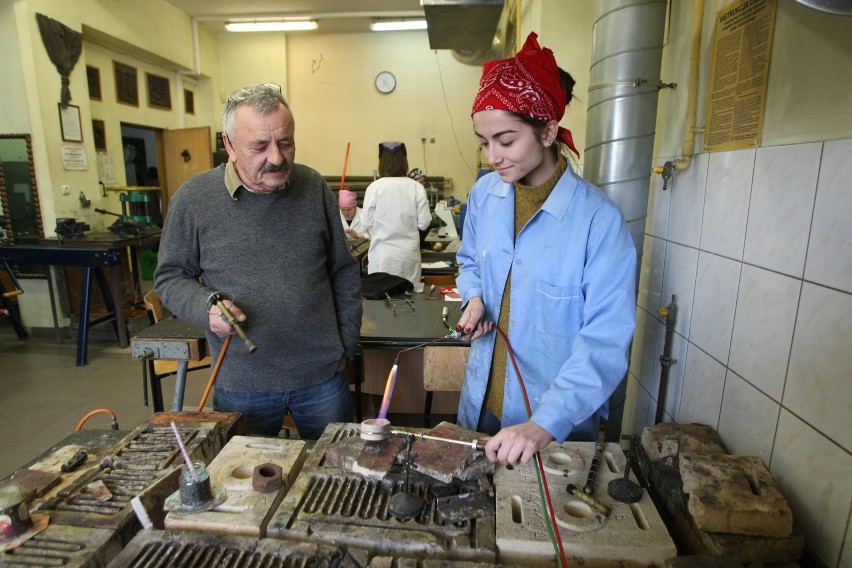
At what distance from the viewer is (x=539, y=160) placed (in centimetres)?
118

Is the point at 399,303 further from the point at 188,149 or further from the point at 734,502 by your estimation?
the point at 188,149

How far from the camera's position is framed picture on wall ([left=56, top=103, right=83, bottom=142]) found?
452cm

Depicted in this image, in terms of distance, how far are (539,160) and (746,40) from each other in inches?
28.9

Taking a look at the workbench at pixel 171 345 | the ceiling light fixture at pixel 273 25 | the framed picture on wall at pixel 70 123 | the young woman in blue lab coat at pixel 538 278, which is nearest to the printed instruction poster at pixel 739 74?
the young woman in blue lab coat at pixel 538 278

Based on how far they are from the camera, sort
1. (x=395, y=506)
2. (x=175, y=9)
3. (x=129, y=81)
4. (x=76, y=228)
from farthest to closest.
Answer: (x=175, y=9)
(x=129, y=81)
(x=76, y=228)
(x=395, y=506)

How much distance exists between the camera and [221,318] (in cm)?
131

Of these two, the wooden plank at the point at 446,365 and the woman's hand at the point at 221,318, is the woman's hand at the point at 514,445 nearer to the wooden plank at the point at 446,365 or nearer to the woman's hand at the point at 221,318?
the woman's hand at the point at 221,318

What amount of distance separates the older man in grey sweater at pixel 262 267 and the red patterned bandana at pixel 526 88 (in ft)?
1.91

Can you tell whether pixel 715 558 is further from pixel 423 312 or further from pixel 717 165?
pixel 423 312

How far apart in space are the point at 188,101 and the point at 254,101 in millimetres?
7008

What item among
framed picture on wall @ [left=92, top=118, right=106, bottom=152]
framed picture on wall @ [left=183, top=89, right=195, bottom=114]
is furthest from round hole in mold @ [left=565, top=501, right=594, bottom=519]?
framed picture on wall @ [left=183, top=89, right=195, bottom=114]

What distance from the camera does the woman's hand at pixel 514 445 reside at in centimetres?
88

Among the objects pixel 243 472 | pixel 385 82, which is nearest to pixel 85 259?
pixel 243 472

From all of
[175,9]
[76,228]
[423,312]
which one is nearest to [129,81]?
[175,9]
